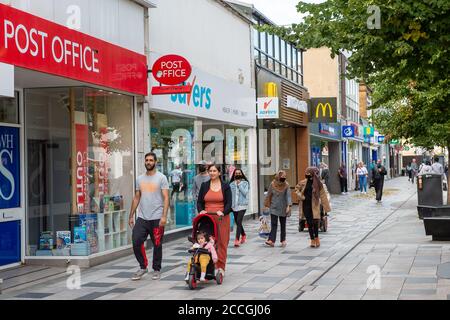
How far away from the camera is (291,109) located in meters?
24.8

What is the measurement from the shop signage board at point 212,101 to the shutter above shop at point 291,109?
2.94 meters

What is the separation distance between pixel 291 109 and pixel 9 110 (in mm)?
15356

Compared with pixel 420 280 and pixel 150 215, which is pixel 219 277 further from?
pixel 420 280

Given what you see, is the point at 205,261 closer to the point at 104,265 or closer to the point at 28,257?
the point at 104,265

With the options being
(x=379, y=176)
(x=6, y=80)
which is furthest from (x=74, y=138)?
(x=379, y=176)

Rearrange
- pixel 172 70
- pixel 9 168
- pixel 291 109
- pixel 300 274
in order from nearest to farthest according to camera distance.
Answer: pixel 300 274 → pixel 9 168 → pixel 172 70 → pixel 291 109

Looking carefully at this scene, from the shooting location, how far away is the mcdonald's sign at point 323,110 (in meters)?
26.9

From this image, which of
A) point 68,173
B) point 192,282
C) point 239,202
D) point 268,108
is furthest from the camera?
point 268,108

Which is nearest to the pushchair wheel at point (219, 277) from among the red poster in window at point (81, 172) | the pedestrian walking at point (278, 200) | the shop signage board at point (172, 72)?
the red poster in window at point (81, 172)

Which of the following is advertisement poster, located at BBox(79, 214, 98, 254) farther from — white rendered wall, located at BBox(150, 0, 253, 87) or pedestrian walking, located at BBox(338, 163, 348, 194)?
pedestrian walking, located at BBox(338, 163, 348, 194)

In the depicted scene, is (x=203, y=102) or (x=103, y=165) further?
(x=203, y=102)

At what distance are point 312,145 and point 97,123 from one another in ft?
67.2

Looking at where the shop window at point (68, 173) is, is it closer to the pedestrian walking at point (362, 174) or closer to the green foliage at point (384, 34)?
the green foliage at point (384, 34)

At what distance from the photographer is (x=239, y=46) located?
64.3ft
